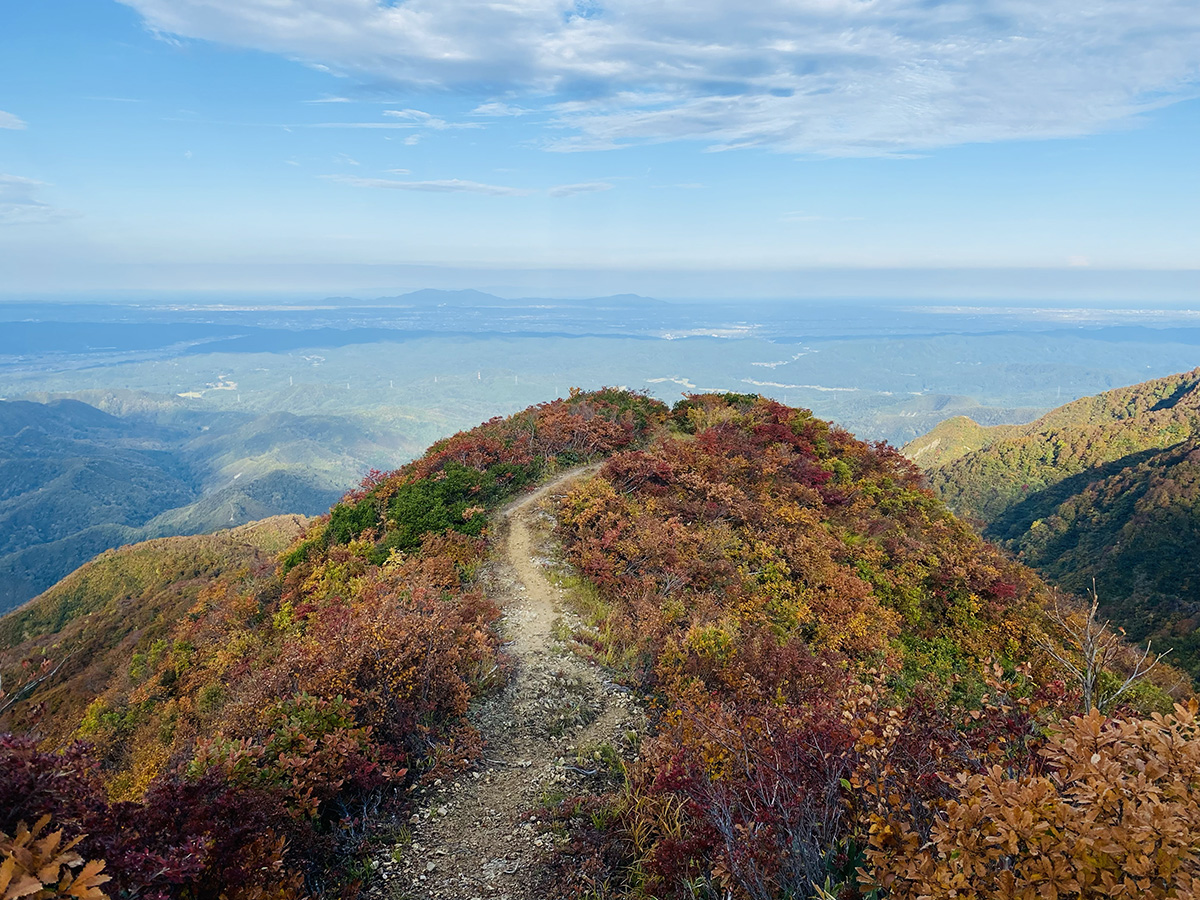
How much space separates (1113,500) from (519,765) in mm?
63474

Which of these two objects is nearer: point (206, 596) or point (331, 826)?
point (331, 826)

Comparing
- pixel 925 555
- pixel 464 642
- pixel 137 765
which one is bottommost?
pixel 137 765

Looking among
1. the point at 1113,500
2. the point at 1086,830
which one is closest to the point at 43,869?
the point at 1086,830

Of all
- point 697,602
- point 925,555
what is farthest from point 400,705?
point 925,555

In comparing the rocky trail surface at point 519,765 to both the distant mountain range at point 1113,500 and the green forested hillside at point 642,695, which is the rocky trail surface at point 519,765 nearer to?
the green forested hillside at point 642,695

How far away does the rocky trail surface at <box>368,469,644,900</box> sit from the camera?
578cm

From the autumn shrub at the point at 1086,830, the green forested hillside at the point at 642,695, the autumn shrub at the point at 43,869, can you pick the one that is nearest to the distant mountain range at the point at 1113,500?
the green forested hillside at the point at 642,695

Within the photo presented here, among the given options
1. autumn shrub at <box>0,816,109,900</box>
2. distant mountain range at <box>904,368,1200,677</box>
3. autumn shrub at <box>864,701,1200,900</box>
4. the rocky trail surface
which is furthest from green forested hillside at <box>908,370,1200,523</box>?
autumn shrub at <box>0,816,109,900</box>

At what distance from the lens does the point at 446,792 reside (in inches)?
274

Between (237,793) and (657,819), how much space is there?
3.69 m

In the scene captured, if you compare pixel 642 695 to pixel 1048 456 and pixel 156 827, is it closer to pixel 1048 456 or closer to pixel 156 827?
pixel 156 827

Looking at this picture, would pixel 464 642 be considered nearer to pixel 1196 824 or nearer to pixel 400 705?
pixel 400 705

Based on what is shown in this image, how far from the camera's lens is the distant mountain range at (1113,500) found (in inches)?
1363

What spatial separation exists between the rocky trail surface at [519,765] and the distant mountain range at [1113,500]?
Answer: 2055 centimetres
